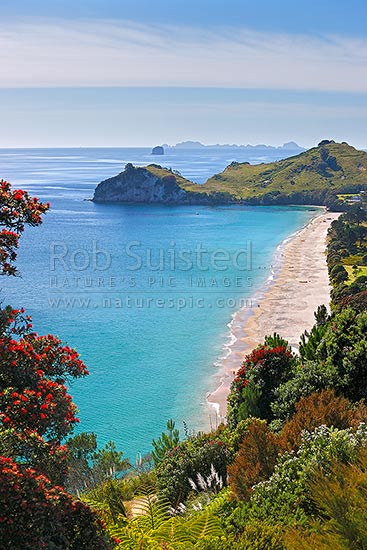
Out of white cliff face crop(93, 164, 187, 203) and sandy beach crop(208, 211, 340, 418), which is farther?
white cliff face crop(93, 164, 187, 203)

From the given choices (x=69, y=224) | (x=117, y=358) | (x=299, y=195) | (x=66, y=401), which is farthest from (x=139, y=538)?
(x=299, y=195)

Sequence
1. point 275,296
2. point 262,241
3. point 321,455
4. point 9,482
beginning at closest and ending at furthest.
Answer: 1. point 9,482
2. point 321,455
3. point 275,296
4. point 262,241

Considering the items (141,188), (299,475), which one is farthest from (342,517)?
(141,188)

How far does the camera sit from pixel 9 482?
7.05 meters

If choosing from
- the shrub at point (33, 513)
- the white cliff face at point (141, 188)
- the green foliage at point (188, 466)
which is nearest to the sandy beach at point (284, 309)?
the green foliage at point (188, 466)

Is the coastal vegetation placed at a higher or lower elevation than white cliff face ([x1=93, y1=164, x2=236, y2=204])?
lower

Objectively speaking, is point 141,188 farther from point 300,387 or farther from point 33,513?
point 33,513

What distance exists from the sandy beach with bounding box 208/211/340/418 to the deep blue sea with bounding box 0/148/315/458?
1233 mm

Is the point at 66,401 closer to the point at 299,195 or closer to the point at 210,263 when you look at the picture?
the point at 210,263

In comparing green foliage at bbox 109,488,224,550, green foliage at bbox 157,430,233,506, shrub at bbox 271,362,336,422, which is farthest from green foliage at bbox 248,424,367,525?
shrub at bbox 271,362,336,422

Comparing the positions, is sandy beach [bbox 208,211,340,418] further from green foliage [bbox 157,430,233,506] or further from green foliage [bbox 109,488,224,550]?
green foliage [bbox 109,488,224,550]

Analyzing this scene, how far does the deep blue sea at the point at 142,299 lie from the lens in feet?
123

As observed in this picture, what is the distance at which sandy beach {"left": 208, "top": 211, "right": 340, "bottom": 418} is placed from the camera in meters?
42.2

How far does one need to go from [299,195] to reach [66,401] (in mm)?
176970
